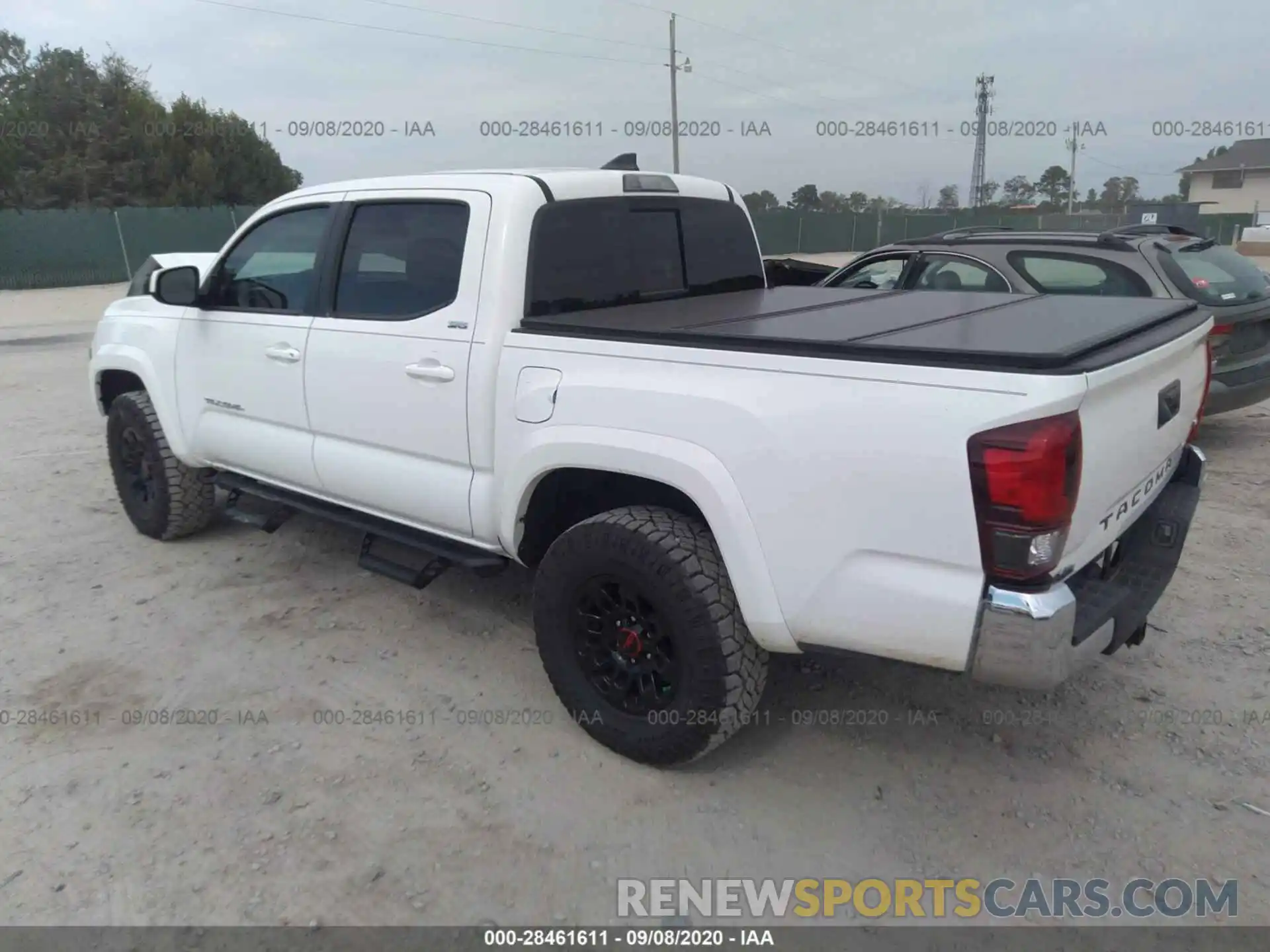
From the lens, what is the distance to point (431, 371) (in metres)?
3.32

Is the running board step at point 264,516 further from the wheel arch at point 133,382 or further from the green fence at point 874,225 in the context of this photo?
the green fence at point 874,225

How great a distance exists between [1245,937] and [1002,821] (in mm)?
642

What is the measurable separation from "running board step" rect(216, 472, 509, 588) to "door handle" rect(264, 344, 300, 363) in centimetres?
65

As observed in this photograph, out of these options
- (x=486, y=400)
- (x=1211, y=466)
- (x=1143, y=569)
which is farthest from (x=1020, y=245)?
(x=486, y=400)

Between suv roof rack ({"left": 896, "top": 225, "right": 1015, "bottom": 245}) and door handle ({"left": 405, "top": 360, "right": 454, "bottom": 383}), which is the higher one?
suv roof rack ({"left": 896, "top": 225, "right": 1015, "bottom": 245})

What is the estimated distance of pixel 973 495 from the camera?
220 centimetres

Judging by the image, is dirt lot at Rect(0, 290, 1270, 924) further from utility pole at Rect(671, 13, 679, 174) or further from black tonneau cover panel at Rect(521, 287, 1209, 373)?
utility pole at Rect(671, 13, 679, 174)

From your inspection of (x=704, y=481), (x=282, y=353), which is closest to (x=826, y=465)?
(x=704, y=481)

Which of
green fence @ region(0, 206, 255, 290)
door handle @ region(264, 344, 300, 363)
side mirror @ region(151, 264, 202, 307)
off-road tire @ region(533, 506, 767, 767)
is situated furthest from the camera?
green fence @ region(0, 206, 255, 290)

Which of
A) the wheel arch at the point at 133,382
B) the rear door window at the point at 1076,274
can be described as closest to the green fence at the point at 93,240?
the wheel arch at the point at 133,382

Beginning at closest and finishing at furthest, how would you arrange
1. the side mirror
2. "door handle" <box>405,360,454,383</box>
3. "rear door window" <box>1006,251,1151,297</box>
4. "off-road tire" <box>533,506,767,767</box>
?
"off-road tire" <box>533,506,767,767</box>
"door handle" <box>405,360,454,383</box>
the side mirror
"rear door window" <box>1006,251,1151,297</box>

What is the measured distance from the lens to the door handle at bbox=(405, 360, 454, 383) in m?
3.28

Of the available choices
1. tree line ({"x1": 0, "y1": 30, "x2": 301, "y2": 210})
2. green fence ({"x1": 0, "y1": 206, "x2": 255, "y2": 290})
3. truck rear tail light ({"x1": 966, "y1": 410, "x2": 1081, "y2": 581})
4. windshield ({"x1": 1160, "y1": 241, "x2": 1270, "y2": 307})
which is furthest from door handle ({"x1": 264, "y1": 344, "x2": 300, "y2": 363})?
tree line ({"x1": 0, "y1": 30, "x2": 301, "y2": 210})

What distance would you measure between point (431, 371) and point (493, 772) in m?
1.44
